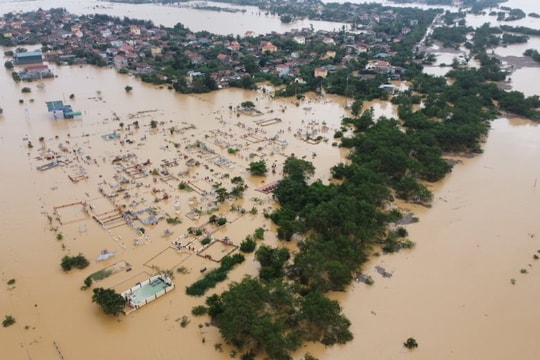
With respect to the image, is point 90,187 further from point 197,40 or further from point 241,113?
point 197,40

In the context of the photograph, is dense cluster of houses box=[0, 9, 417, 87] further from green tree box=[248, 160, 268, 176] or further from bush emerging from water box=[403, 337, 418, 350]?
bush emerging from water box=[403, 337, 418, 350]

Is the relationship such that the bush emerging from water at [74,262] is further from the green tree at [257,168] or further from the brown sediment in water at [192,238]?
the green tree at [257,168]

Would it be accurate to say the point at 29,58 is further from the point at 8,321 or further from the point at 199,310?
the point at 199,310

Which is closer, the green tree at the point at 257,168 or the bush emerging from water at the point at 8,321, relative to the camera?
the bush emerging from water at the point at 8,321

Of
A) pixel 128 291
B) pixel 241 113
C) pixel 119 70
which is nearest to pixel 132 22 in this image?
pixel 119 70

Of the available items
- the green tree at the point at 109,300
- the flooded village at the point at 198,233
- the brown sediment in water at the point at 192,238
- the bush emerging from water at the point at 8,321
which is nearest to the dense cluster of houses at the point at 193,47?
the flooded village at the point at 198,233

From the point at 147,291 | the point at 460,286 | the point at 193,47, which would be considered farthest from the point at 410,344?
the point at 193,47
